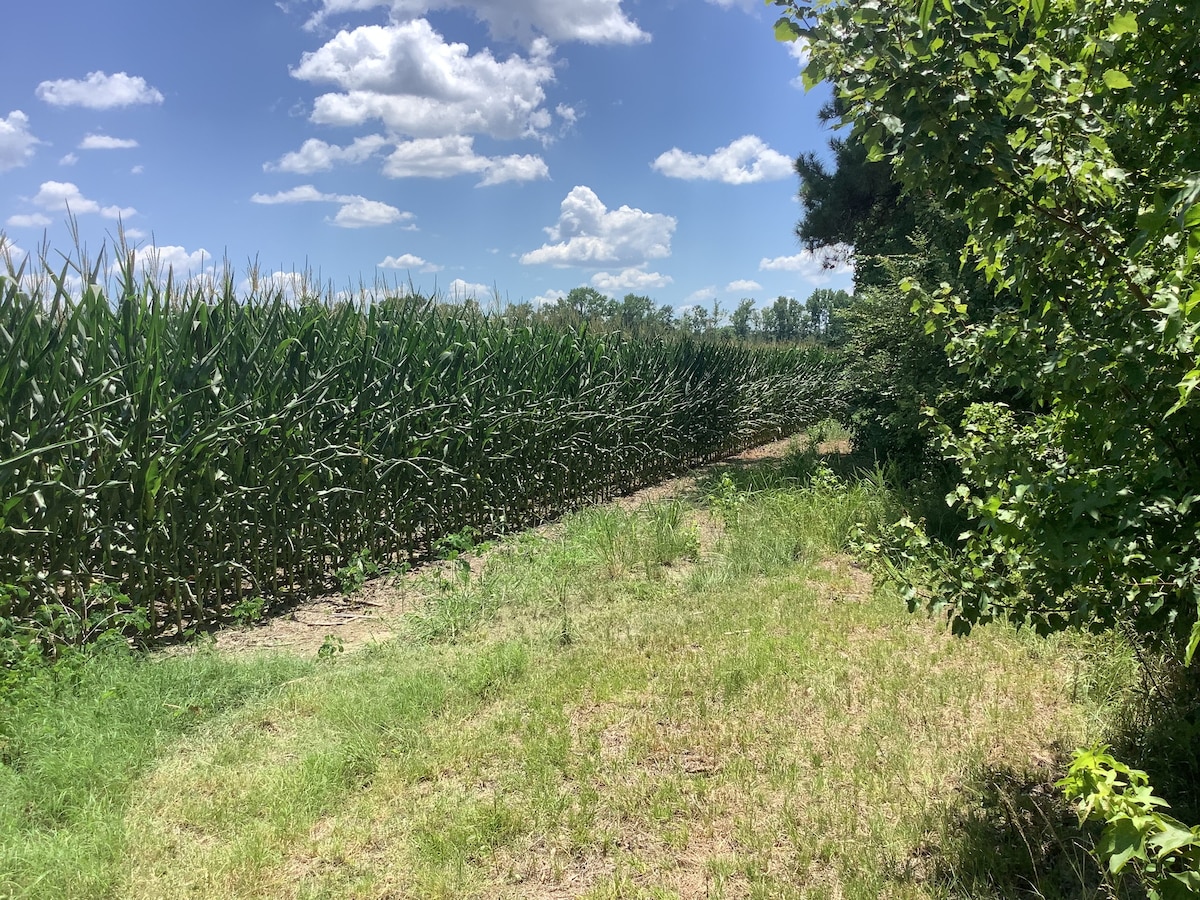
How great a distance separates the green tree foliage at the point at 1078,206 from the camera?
185cm

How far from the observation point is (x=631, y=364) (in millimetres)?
11797

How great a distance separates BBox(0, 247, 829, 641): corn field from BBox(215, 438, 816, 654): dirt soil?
287 millimetres

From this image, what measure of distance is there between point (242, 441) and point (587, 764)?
3.58 metres

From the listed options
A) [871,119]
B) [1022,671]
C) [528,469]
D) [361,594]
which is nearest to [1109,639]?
[1022,671]

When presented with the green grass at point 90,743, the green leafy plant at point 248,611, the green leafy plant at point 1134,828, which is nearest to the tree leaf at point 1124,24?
the green leafy plant at point 1134,828

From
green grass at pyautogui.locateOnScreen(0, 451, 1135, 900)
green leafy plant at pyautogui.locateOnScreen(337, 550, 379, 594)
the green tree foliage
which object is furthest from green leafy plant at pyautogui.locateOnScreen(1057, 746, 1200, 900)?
green leafy plant at pyautogui.locateOnScreen(337, 550, 379, 594)

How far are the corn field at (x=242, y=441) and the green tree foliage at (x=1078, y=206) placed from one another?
13.6 feet

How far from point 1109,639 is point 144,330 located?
20.6 feet

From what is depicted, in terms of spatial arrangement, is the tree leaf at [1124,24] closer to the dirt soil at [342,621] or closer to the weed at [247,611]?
the dirt soil at [342,621]

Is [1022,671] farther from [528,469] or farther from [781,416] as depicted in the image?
[781,416]

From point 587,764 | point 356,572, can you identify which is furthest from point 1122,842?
point 356,572

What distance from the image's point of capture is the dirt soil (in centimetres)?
501

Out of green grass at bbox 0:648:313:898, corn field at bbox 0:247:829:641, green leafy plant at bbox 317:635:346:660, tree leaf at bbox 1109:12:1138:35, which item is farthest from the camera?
green leafy plant at bbox 317:635:346:660

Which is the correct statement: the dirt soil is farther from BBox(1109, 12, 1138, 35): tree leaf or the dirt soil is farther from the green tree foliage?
BBox(1109, 12, 1138, 35): tree leaf
